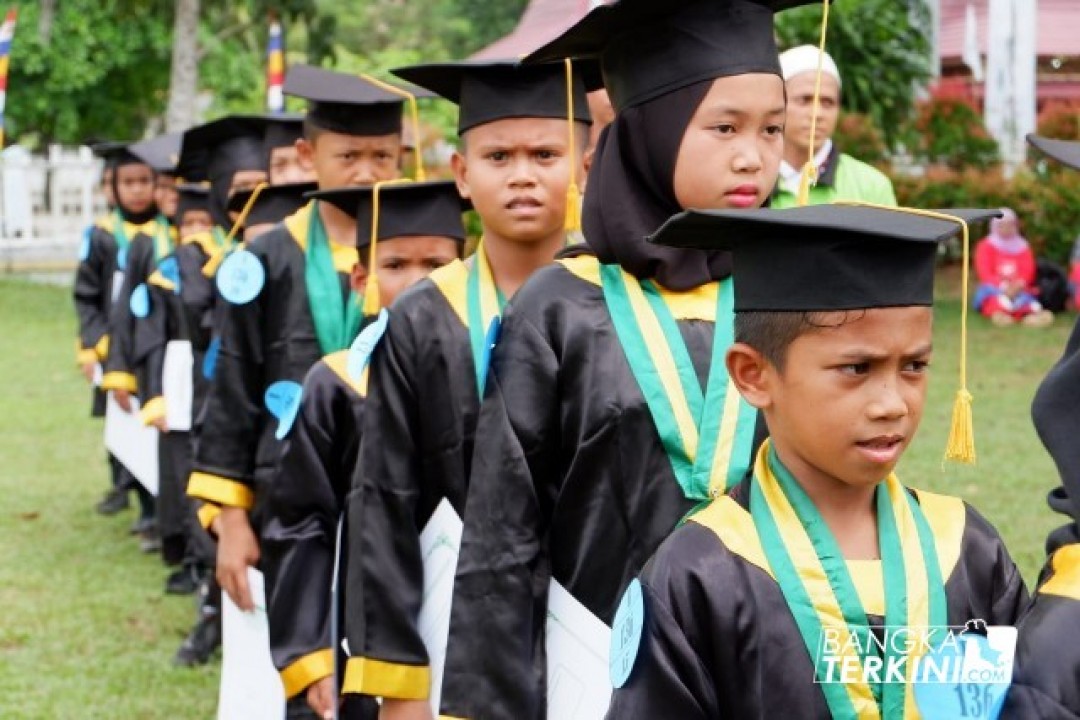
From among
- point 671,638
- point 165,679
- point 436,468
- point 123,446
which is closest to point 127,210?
point 123,446

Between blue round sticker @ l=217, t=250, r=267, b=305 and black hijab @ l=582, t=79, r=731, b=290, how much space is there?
85.0 inches

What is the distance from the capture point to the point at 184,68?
2620cm

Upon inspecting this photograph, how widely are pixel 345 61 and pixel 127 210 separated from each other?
19.1 m

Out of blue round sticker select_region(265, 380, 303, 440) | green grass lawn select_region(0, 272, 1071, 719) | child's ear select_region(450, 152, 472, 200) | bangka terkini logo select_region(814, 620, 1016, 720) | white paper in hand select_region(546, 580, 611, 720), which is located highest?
child's ear select_region(450, 152, 472, 200)

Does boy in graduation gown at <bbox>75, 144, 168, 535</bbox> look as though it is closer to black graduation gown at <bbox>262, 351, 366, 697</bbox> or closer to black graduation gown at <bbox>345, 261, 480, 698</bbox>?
black graduation gown at <bbox>262, 351, 366, 697</bbox>

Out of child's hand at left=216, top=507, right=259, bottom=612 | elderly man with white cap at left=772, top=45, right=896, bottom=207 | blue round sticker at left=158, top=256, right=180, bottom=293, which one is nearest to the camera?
child's hand at left=216, top=507, right=259, bottom=612

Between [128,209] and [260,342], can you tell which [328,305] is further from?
[128,209]

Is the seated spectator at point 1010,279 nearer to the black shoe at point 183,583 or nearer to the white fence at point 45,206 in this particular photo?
the black shoe at point 183,583

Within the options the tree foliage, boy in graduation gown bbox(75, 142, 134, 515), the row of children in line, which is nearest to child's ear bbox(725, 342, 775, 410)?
the row of children in line

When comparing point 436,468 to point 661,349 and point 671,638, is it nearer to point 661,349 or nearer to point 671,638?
point 661,349

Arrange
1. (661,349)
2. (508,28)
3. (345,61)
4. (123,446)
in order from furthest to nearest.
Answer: (508,28) < (345,61) < (123,446) < (661,349)

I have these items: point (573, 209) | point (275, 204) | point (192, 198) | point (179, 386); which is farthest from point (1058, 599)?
point (192, 198)

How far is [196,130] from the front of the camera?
330 inches

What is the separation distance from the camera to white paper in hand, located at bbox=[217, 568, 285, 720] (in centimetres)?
532
